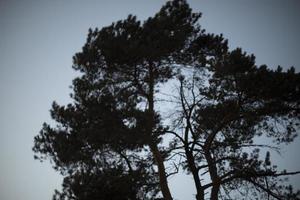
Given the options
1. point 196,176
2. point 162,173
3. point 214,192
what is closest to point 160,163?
point 162,173

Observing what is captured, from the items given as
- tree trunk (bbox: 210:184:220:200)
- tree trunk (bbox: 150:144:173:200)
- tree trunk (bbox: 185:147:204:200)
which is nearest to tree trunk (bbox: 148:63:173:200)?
tree trunk (bbox: 150:144:173:200)

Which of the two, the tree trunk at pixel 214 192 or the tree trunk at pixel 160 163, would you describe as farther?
the tree trunk at pixel 160 163

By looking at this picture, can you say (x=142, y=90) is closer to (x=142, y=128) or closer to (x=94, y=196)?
(x=142, y=128)

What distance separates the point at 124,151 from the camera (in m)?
8.79

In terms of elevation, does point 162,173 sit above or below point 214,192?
above

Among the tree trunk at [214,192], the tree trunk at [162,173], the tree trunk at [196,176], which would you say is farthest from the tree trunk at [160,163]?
Result: the tree trunk at [214,192]

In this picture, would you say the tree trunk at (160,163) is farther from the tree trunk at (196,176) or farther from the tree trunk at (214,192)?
the tree trunk at (214,192)

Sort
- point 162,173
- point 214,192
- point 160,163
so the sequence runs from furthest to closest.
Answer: point 160,163, point 162,173, point 214,192

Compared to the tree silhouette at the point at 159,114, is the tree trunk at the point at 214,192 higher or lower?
lower

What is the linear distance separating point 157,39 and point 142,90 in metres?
1.90

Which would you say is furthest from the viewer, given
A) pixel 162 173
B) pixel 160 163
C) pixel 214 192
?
pixel 160 163

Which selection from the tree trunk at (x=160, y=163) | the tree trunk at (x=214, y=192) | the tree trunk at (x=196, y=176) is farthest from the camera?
the tree trunk at (x=160, y=163)

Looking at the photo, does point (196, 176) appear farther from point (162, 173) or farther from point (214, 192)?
point (162, 173)

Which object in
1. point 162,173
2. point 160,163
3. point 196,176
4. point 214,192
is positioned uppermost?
point 160,163
